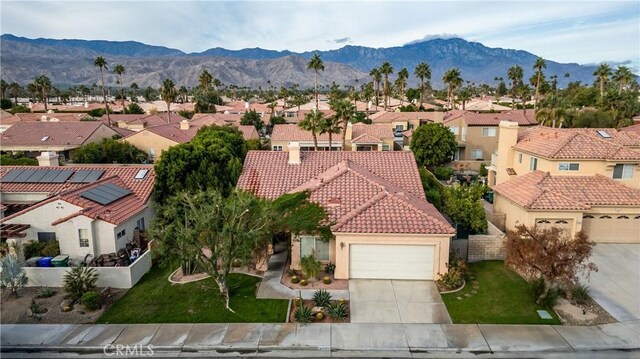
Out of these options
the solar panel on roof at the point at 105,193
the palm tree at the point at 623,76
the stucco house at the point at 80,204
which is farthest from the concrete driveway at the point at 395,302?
the palm tree at the point at 623,76

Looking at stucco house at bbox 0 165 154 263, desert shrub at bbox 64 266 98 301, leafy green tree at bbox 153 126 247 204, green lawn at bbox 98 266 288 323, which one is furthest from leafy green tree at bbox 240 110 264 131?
desert shrub at bbox 64 266 98 301

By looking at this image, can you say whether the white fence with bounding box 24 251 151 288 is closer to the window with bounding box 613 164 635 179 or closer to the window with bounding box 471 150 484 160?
the window with bounding box 613 164 635 179

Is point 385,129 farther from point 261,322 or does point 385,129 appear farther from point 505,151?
point 261,322

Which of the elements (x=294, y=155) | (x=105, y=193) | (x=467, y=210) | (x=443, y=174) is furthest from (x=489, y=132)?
(x=105, y=193)

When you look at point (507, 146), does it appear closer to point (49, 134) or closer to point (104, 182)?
point (104, 182)

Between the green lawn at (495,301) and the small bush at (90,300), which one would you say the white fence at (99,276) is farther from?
the green lawn at (495,301)

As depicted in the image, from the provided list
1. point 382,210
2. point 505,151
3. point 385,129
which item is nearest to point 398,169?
A: point 382,210
